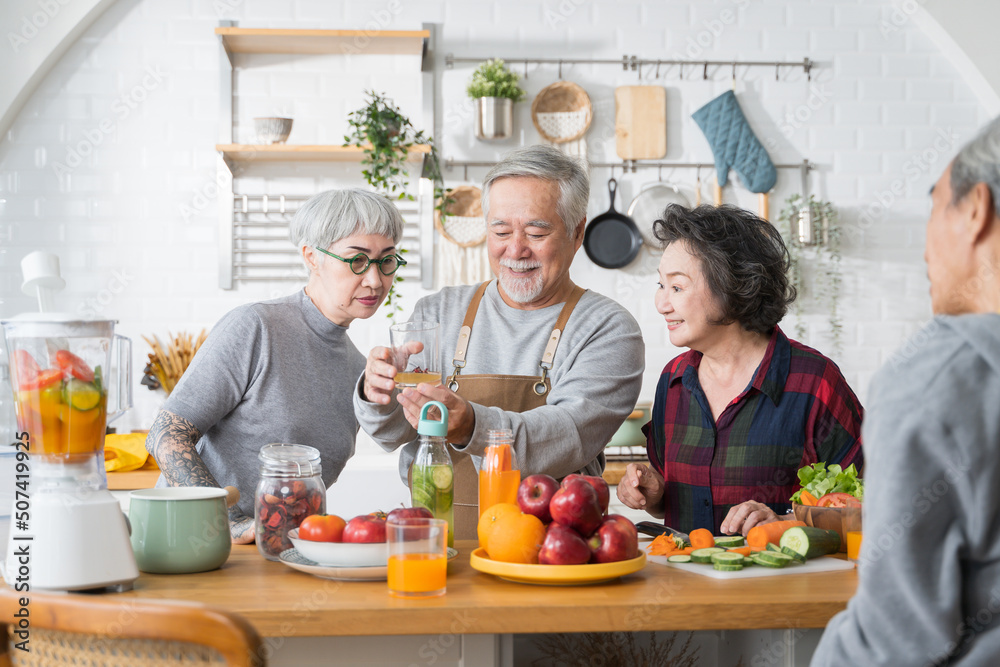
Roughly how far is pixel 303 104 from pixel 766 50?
2322mm

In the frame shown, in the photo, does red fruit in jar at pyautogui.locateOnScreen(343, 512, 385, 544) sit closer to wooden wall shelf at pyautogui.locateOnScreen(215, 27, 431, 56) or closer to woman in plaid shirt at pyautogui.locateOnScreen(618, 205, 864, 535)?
woman in plaid shirt at pyautogui.locateOnScreen(618, 205, 864, 535)

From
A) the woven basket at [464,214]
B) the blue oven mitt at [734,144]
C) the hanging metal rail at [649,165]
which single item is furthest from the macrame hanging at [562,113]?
the blue oven mitt at [734,144]

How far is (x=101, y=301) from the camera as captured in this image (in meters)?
4.03

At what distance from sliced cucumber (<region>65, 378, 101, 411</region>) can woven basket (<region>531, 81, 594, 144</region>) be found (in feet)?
10.2

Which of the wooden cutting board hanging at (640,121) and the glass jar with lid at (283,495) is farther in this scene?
the wooden cutting board hanging at (640,121)

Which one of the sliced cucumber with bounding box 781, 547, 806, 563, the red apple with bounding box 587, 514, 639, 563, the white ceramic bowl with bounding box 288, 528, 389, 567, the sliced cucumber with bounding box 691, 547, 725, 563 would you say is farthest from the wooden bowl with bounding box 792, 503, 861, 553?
the white ceramic bowl with bounding box 288, 528, 389, 567

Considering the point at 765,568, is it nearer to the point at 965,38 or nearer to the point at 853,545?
the point at 853,545

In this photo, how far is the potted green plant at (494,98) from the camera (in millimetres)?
3982

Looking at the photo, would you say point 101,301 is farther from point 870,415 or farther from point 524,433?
point 870,415

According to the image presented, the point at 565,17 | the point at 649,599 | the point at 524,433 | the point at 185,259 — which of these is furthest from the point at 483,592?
the point at 565,17

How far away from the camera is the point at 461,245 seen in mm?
4109

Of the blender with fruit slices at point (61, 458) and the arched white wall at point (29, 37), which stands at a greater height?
the arched white wall at point (29, 37)

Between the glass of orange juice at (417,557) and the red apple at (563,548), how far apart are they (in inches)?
6.7

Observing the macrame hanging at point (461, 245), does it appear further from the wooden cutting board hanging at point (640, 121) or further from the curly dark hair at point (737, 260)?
the curly dark hair at point (737, 260)
